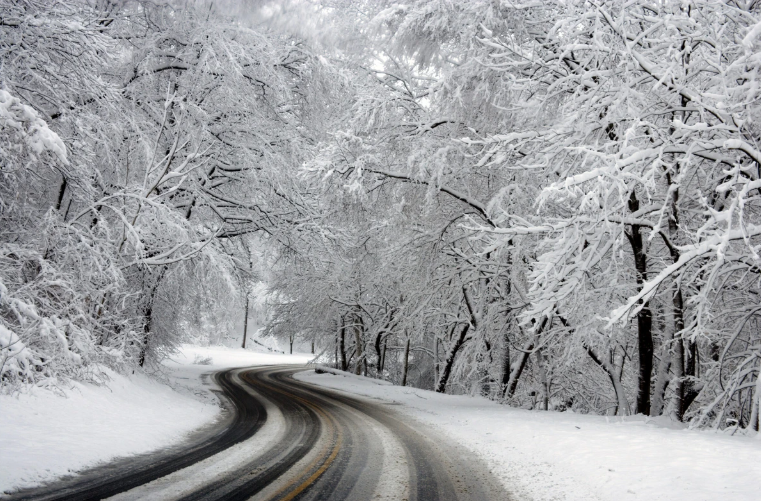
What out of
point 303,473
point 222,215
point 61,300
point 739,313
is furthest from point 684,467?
point 222,215

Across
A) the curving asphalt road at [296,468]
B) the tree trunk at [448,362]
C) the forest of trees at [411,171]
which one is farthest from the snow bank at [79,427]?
the tree trunk at [448,362]

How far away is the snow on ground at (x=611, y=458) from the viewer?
590 cm

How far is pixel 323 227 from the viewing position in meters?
15.5

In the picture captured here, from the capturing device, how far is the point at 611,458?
7273 millimetres

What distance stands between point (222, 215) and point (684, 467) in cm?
1277

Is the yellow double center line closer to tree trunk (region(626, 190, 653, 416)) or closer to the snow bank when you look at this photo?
the snow bank

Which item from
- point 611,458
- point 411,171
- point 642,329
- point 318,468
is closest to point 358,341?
point 411,171

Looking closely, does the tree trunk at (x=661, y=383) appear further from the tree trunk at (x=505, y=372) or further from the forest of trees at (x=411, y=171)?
the tree trunk at (x=505, y=372)

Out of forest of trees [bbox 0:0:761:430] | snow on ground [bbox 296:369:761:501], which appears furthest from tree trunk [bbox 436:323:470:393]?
snow on ground [bbox 296:369:761:501]

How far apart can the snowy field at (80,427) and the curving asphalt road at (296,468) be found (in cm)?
37

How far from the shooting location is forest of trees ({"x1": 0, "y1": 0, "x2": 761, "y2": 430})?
23.1 feet

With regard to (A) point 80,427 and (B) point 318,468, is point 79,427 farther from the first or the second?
(B) point 318,468

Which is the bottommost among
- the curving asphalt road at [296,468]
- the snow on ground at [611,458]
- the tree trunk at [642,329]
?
the curving asphalt road at [296,468]

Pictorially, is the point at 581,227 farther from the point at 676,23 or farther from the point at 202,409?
the point at 202,409
